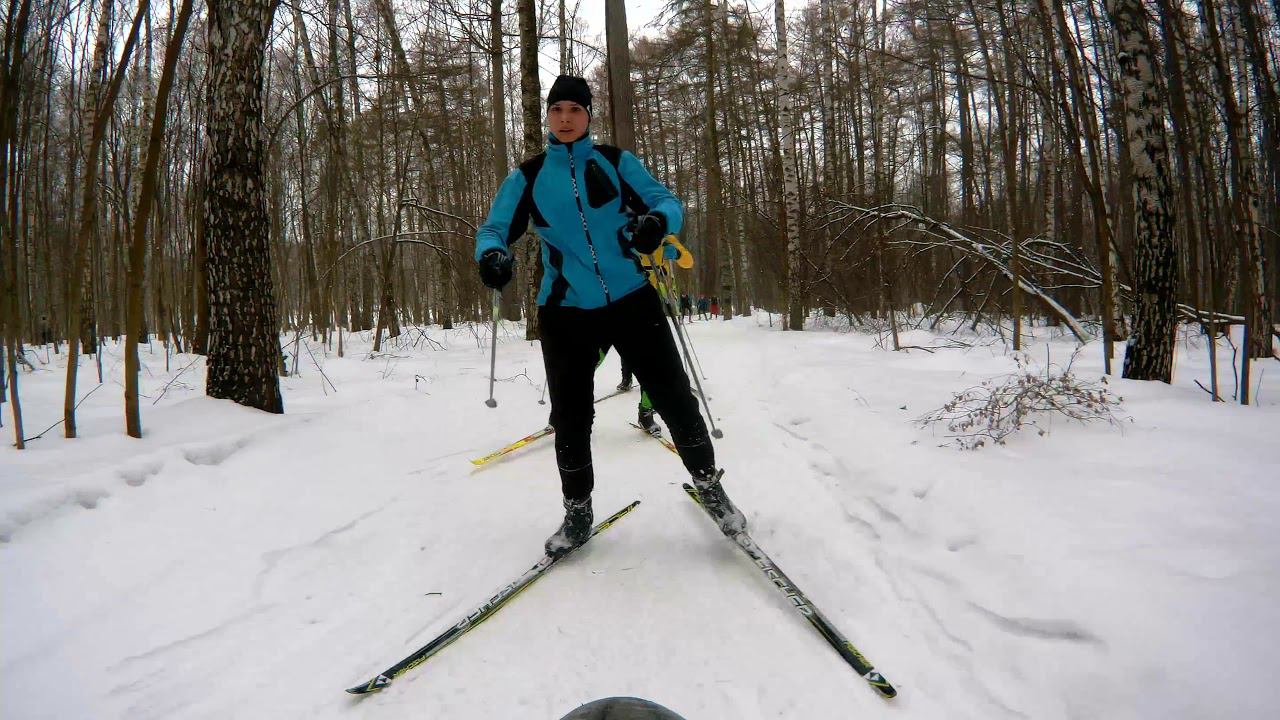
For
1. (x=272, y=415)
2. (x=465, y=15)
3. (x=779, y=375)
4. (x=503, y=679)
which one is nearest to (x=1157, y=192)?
(x=779, y=375)

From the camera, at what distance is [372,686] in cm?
168

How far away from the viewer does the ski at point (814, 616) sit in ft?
5.32

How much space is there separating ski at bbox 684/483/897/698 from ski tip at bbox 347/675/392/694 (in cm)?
132

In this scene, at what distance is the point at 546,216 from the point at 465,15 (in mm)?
7913

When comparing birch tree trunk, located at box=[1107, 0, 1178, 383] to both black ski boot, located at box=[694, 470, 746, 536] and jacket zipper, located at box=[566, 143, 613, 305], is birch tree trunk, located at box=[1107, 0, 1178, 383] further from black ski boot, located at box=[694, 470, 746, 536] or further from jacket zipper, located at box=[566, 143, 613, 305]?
jacket zipper, located at box=[566, 143, 613, 305]

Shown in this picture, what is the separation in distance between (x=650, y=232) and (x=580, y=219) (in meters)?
0.33

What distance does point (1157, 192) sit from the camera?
15.3 feet

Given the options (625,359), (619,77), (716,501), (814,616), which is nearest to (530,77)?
(619,77)

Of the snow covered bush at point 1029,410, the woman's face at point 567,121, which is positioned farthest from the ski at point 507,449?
the snow covered bush at point 1029,410

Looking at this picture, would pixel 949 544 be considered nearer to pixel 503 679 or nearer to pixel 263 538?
pixel 503 679

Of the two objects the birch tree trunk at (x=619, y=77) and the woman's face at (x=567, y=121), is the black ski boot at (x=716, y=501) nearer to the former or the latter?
the woman's face at (x=567, y=121)

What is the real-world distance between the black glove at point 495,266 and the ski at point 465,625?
46.6 inches

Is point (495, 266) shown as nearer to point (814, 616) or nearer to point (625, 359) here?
point (625, 359)

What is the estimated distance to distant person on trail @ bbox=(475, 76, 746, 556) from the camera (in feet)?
8.05
